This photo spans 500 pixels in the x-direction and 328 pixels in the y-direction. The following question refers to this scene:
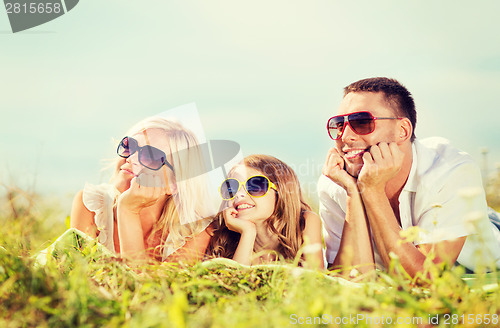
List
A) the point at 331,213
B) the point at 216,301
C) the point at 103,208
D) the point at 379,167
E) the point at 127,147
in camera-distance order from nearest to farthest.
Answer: the point at 216,301 → the point at 379,167 → the point at 127,147 → the point at 103,208 → the point at 331,213

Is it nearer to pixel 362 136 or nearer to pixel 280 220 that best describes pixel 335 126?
pixel 362 136

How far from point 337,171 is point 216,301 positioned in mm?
1838

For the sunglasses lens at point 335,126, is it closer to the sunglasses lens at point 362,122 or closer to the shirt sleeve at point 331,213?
the sunglasses lens at point 362,122

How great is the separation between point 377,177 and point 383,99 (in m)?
0.86

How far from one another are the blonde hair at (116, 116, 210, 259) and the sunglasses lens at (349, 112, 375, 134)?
1.35 m

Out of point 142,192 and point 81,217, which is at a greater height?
point 142,192

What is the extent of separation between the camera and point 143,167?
359 cm

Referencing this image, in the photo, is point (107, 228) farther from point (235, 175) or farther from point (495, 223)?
point (495, 223)

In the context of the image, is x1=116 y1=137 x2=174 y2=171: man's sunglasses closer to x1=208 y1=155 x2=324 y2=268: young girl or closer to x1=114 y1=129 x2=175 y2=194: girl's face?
x1=114 y1=129 x2=175 y2=194: girl's face

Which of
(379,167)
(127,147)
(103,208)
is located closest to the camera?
(379,167)

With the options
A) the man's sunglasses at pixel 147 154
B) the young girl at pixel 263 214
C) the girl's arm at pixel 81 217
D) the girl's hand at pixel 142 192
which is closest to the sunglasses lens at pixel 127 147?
the man's sunglasses at pixel 147 154

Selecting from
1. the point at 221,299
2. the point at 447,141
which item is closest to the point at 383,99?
the point at 447,141

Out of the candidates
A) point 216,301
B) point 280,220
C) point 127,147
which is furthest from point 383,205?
point 127,147

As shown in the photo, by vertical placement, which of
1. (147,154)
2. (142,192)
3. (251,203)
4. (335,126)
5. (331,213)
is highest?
(147,154)
